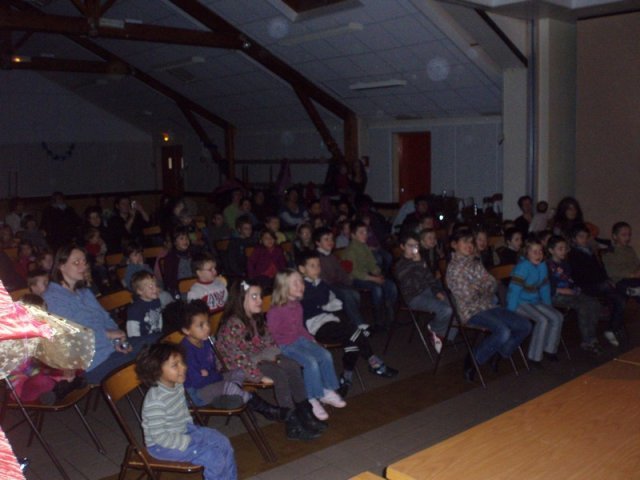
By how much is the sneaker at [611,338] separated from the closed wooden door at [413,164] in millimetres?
5661

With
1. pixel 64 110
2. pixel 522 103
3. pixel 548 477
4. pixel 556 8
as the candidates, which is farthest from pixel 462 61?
pixel 64 110

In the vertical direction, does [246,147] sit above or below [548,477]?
above

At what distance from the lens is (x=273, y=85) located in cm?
1138

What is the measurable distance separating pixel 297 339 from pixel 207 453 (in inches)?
54.6

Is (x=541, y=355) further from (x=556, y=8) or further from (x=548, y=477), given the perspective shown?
(x=556, y=8)

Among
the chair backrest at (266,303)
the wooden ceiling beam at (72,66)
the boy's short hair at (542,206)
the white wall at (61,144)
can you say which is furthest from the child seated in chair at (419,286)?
the white wall at (61,144)

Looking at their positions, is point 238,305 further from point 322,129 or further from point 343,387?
point 322,129

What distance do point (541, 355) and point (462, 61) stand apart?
4.81 metres

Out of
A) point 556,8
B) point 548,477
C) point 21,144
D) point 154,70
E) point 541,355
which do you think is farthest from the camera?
point 21,144

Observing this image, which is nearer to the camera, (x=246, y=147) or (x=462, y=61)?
(x=462, y=61)

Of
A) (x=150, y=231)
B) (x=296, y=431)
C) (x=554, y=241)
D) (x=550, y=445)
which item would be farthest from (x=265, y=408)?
(x=150, y=231)

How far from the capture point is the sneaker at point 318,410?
4.16m

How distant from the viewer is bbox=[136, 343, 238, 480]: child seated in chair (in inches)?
119

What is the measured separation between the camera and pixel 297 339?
14.4 ft
